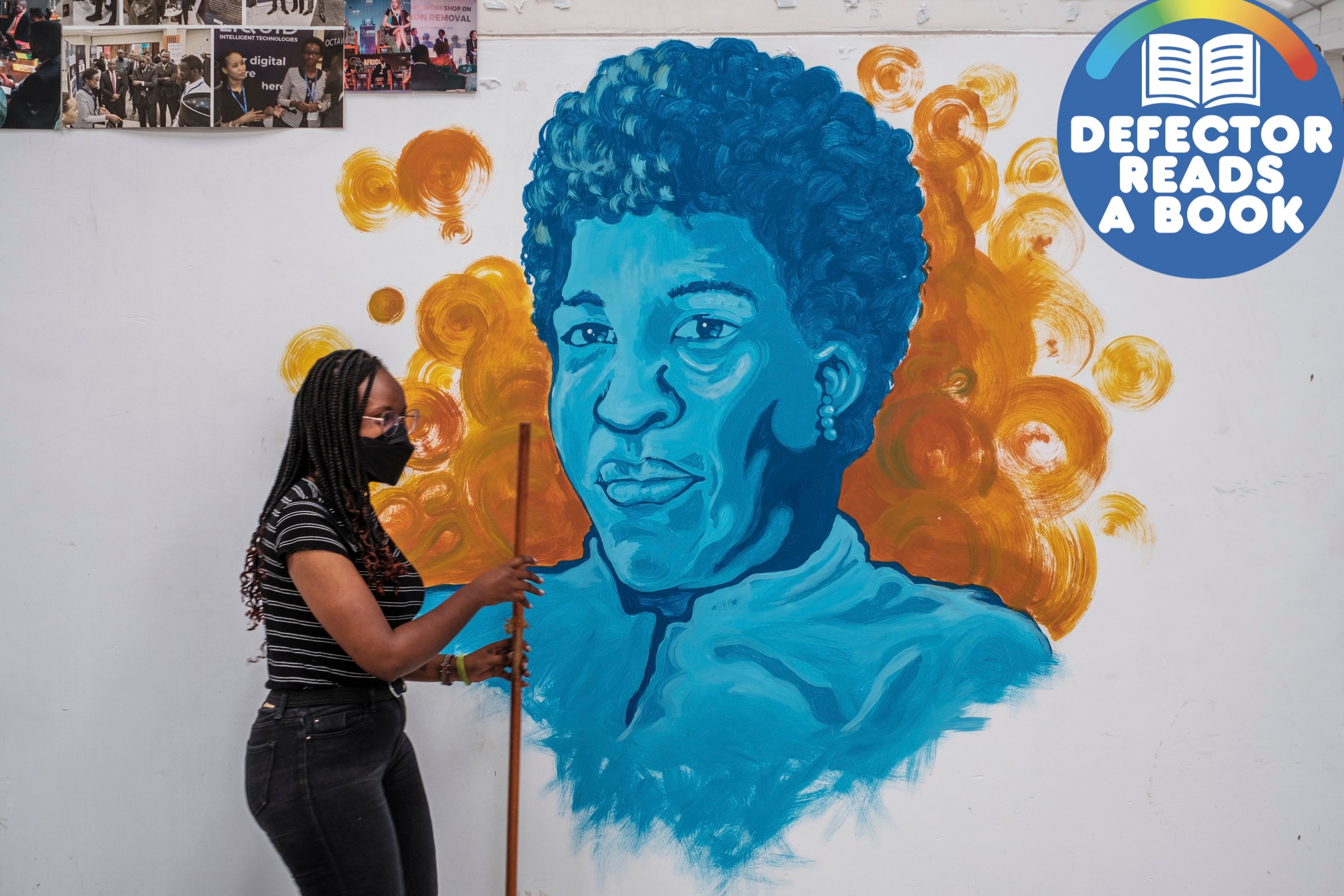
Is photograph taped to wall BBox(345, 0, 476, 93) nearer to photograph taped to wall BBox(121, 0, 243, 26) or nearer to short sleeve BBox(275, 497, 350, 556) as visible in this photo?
photograph taped to wall BBox(121, 0, 243, 26)

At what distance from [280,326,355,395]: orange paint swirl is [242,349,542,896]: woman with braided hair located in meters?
0.49

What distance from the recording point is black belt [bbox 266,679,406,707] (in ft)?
4.98

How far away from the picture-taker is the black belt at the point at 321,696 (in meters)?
1.52

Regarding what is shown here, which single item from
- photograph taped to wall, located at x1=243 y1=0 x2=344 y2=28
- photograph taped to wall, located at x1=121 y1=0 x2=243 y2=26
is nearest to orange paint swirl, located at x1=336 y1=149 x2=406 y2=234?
photograph taped to wall, located at x1=243 y1=0 x2=344 y2=28

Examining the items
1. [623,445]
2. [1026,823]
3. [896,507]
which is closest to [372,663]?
[623,445]

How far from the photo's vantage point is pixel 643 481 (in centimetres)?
210

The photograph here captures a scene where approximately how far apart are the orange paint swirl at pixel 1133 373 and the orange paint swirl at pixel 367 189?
1676mm

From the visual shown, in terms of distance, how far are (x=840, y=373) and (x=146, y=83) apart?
5.82 ft

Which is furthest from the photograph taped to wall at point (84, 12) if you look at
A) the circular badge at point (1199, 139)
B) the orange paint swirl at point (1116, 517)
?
the orange paint swirl at point (1116, 517)

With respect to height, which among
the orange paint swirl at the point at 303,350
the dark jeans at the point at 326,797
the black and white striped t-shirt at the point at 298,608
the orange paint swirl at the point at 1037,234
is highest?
the orange paint swirl at the point at 1037,234

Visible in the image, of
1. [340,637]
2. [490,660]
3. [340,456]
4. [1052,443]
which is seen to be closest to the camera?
[340,637]

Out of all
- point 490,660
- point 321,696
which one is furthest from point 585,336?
point 321,696

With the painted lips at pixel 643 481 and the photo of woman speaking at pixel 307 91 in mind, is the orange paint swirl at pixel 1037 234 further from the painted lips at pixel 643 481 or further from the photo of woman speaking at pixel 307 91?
the photo of woman speaking at pixel 307 91

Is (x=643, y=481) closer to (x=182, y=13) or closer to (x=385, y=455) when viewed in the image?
(x=385, y=455)
